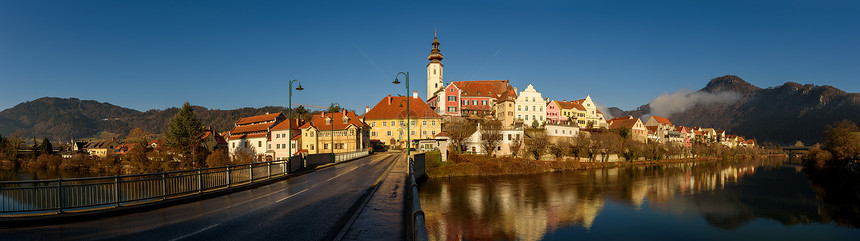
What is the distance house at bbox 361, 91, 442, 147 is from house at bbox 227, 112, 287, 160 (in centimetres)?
1944

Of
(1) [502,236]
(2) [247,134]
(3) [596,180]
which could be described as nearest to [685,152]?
(3) [596,180]

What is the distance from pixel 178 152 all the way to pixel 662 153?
98.8m

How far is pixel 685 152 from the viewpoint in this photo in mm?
105875

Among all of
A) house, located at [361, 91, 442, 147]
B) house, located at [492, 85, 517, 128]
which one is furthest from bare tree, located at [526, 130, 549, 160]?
house, located at [361, 91, 442, 147]

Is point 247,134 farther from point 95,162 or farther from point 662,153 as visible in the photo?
point 662,153

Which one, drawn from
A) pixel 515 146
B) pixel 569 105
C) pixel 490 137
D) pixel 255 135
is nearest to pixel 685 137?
pixel 569 105

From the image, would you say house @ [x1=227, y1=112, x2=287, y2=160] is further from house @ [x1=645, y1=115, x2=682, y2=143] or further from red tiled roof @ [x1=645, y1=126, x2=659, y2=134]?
house @ [x1=645, y1=115, x2=682, y2=143]

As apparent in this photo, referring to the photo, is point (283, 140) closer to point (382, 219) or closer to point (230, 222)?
point (230, 222)

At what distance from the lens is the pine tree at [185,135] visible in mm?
71812

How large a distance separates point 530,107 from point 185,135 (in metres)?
65.1

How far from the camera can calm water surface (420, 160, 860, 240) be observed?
29.2 metres

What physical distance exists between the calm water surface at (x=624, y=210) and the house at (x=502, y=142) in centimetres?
1586

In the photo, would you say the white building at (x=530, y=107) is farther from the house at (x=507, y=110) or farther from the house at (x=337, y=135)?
the house at (x=337, y=135)

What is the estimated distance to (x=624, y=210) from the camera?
37.0 meters
